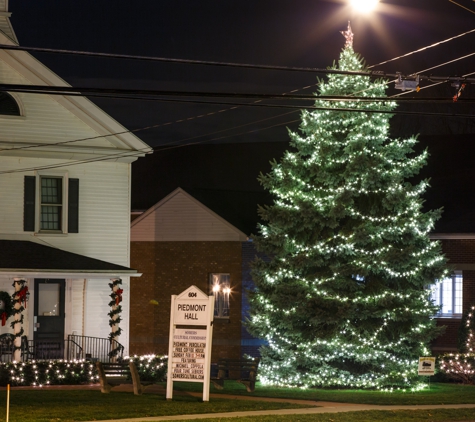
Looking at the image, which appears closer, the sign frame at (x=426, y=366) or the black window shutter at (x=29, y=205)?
the sign frame at (x=426, y=366)

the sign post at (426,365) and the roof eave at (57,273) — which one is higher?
the roof eave at (57,273)

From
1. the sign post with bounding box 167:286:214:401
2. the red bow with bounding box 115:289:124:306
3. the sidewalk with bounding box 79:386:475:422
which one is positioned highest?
the red bow with bounding box 115:289:124:306

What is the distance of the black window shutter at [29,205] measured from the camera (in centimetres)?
2697

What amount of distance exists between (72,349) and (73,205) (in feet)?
14.0

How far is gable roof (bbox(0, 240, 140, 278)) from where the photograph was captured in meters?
24.5

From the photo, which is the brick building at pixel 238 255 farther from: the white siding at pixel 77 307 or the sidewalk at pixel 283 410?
the sidewalk at pixel 283 410

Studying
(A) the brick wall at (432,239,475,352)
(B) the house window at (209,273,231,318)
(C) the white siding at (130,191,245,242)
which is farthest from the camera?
(C) the white siding at (130,191,245,242)

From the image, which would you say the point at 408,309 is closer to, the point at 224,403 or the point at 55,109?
the point at 224,403

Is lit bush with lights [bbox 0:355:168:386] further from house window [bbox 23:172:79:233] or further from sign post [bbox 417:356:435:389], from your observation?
sign post [bbox 417:356:435:389]

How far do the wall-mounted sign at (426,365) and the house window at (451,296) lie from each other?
8924 millimetres

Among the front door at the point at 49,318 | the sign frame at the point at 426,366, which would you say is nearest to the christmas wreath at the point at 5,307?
the front door at the point at 49,318

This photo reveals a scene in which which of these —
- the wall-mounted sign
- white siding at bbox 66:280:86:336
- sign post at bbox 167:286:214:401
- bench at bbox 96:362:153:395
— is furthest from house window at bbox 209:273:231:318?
sign post at bbox 167:286:214:401

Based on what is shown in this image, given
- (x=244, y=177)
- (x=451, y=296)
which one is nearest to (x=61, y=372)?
(x=451, y=296)

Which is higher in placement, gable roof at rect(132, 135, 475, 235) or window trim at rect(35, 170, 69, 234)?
gable roof at rect(132, 135, 475, 235)
